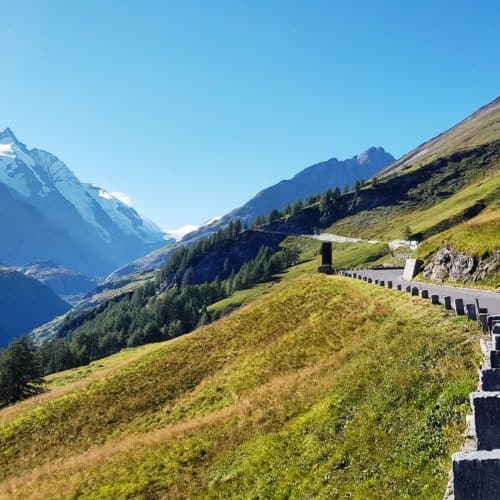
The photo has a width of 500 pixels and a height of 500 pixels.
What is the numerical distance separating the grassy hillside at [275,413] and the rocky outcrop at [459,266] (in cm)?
1031

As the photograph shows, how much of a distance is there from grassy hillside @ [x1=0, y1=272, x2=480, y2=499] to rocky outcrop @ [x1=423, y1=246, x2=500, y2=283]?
33.8 feet

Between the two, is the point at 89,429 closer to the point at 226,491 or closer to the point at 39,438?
the point at 39,438

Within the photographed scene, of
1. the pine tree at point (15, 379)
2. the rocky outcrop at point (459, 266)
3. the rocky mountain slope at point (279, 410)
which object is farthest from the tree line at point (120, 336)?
the rocky outcrop at point (459, 266)

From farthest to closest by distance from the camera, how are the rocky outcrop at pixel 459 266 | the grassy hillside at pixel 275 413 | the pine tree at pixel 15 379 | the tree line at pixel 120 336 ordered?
the tree line at pixel 120 336 → the pine tree at pixel 15 379 → the rocky outcrop at pixel 459 266 → the grassy hillside at pixel 275 413

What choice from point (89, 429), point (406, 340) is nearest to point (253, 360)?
point (89, 429)

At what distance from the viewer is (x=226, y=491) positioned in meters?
19.0

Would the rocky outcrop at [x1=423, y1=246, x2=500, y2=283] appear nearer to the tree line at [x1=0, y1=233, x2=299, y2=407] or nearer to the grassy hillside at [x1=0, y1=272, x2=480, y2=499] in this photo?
the grassy hillside at [x1=0, y1=272, x2=480, y2=499]

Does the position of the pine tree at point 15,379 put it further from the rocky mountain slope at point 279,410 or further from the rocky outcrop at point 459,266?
the rocky outcrop at point 459,266

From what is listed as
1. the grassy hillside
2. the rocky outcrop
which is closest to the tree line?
the grassy hillside

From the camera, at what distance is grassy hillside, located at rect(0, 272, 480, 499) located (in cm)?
1587

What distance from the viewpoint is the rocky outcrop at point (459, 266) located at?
4391 cm

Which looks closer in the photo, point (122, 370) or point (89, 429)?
point (89, 429)

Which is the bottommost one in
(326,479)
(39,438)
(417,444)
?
(39,438)

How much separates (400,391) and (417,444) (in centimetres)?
375
